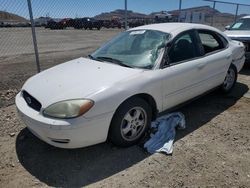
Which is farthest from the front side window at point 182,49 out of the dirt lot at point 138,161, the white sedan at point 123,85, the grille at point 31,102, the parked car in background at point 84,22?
the parked car in background at point 84,22

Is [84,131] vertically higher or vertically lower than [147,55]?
lower

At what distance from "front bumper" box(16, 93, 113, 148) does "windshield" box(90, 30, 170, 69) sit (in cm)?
104

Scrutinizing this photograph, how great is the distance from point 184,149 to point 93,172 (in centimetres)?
126

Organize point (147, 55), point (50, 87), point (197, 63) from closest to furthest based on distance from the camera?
point (50, 87) < point (147, 55) < point (197, 63)

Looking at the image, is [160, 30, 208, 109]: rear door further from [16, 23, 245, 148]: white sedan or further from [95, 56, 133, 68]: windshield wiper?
[95, 56, 133, 68]: windshield wiper

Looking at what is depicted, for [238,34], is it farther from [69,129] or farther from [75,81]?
[69,129]

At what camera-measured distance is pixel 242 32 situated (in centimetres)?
856

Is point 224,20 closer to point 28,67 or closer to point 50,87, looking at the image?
point 28,67

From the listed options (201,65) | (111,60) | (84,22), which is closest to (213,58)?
(201,65)

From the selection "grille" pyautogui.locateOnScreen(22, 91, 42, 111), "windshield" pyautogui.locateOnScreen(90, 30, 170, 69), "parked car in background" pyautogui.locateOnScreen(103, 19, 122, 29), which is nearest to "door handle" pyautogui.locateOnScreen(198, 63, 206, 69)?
"windshield" pyautogui.locateOnScreen(90, 30, 170, 69)

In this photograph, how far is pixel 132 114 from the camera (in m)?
3.54

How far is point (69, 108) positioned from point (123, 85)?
0.73m

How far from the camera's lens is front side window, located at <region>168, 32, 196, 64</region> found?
402 centimetres

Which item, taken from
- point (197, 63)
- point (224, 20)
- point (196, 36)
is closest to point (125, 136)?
point (197, 63)
